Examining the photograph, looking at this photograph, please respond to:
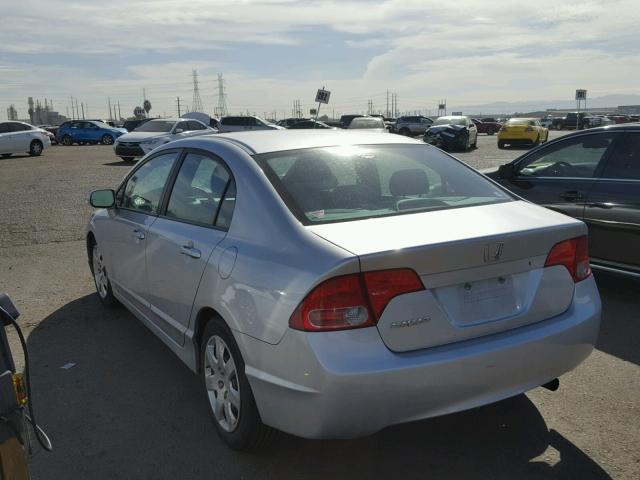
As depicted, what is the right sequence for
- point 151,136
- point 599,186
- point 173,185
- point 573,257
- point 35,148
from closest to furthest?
1. point 573,257
2. point 173,185
3. point 599,186
4. point 151,136
5. point 35,148

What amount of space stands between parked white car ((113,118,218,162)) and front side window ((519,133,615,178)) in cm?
1452

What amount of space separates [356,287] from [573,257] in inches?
50.1

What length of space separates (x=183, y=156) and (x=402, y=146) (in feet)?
4.74

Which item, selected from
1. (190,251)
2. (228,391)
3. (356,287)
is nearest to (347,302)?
(356,287)

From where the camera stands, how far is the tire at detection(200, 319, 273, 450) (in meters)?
2.90

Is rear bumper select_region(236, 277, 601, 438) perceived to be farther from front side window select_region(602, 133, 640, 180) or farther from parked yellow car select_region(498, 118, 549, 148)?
parked yellow car select_region(498, 118, 549, 148)

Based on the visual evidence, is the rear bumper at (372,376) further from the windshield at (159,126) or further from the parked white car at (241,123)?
the parked white car at (241,123)

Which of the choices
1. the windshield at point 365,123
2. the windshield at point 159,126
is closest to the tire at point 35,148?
the windshield at point 159,126

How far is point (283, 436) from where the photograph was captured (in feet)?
10.2

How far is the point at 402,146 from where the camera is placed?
12.4ft

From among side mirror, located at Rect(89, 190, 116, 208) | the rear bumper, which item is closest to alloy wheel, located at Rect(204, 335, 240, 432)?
the rear bumper

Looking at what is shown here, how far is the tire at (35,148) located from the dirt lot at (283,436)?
23480 mm

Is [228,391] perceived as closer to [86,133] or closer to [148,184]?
[148,184]

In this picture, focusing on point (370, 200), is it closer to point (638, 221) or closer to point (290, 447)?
point (290, 447)
